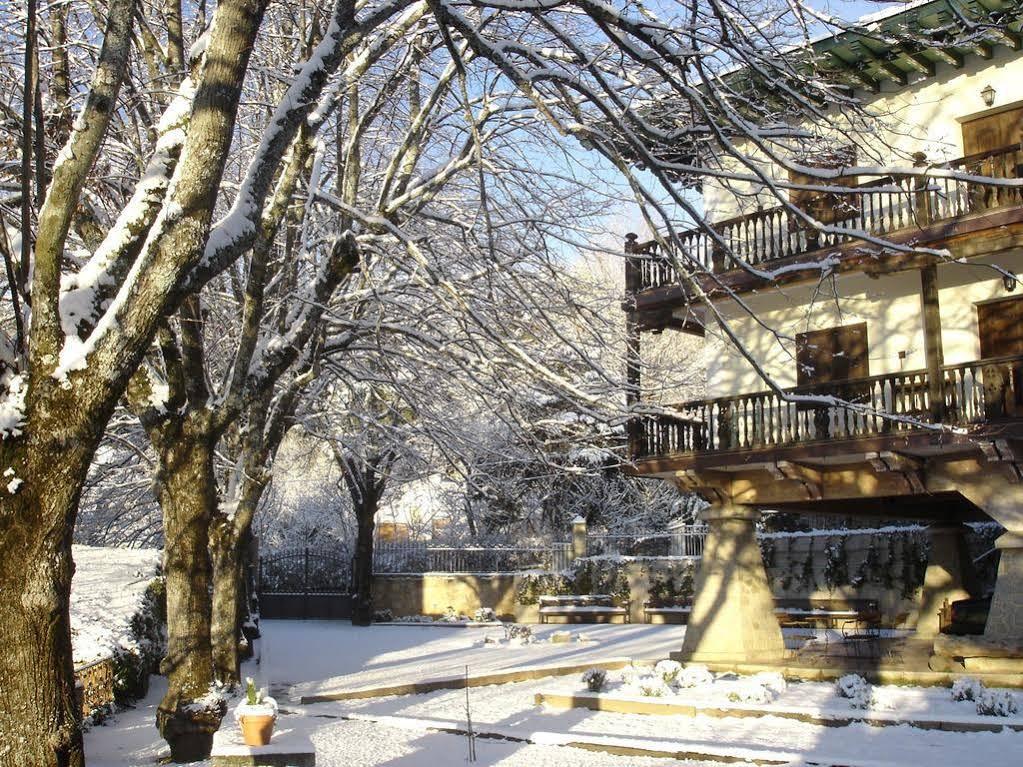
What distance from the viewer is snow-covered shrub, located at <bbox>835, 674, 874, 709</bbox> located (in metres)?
12.8

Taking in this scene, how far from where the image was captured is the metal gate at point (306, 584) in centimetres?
3422

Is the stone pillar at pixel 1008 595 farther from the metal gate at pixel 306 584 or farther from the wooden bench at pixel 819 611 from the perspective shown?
the metal gate at pixel 306 584

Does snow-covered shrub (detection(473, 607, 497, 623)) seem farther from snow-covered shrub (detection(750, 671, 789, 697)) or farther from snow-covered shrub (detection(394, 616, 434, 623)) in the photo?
A: snow-covered shrub (detection(750, 671, 789, 697))

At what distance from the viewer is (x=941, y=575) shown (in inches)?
798

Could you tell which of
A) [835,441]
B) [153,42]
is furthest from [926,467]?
[153,42]

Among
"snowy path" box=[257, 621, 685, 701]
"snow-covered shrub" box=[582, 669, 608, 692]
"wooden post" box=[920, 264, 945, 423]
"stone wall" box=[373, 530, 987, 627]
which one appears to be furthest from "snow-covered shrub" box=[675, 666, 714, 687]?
"stone wall" box=[373, 530, 987, 627]

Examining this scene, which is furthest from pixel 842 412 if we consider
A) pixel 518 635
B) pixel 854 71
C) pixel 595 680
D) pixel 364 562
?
pixel 364 562

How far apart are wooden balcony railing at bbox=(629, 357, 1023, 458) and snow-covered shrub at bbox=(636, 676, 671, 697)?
379cm

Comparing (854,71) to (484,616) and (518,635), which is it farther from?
(484,616)

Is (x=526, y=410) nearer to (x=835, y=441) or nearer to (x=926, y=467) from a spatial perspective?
(x=835, y=441)

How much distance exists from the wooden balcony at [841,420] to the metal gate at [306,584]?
18901mm

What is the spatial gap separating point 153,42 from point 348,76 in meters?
3.61

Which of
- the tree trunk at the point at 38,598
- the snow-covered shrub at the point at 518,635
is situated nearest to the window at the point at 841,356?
the snow-covered shrub at the point at 518,635

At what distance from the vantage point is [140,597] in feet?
54.6
